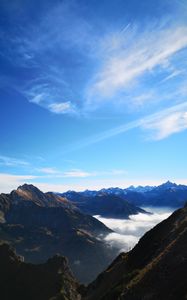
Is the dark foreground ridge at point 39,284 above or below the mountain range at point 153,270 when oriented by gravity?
below

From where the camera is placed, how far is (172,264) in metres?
40.6

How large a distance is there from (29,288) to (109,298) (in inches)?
6137

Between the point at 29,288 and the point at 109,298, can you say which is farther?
the point at 29,288

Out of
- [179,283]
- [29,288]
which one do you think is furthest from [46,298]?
[179,283]

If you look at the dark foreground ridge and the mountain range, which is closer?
the mountain range

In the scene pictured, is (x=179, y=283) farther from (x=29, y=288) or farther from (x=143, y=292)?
(x=29, y=288)

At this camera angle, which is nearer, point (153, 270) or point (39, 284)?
point (153, 270)

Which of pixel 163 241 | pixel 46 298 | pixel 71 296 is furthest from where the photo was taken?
pixel 46 298

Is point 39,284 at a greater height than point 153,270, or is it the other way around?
point 153,270

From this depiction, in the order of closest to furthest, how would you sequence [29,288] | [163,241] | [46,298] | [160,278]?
[160,278] → [163,241] → [46,298] → [29,288]

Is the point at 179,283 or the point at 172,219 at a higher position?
the point at 172,219

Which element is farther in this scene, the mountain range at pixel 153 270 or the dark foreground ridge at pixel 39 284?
the dark foreground ridge at pixel 39 284

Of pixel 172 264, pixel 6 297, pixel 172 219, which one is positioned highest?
pixel 172 219

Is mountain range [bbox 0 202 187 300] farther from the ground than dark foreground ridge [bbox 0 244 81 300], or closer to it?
farther from the ground
